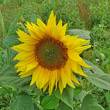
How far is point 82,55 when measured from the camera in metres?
0.88

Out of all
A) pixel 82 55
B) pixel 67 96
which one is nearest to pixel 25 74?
pixel 67 96

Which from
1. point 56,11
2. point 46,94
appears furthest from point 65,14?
point 46,94

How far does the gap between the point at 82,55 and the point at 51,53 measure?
0.21 meters

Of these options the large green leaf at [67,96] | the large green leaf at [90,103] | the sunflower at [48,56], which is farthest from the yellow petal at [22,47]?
the large green leaf at [90,103]

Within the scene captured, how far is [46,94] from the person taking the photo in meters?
0.76

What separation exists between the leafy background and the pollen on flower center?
0.23ft

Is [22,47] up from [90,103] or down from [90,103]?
up

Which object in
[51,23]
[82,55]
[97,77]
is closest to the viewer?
[51,23]

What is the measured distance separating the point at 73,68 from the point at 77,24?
2.32 m

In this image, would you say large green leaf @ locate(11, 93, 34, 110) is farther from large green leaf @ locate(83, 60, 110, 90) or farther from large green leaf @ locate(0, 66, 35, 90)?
large green leaf @ locate(83, 60, 110, 90)

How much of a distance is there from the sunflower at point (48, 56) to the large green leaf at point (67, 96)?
13 mm

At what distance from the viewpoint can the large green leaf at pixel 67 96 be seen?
0.63 metres

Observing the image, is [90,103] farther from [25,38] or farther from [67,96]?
[25,38]

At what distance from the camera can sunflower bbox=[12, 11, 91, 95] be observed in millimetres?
627
